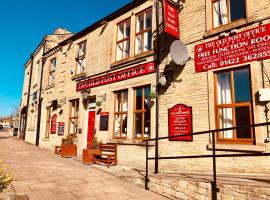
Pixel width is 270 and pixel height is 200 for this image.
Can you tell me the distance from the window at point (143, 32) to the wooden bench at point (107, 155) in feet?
13.0

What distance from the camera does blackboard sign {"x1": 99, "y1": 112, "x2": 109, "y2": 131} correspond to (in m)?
10.4

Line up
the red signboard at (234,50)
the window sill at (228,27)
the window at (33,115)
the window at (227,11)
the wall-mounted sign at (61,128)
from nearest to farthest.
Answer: the red signboard at (234,50)
the window sill at (228,27)
the window at (227,11)
the wall-mounted sign at (61,128)
the window at (33,115)

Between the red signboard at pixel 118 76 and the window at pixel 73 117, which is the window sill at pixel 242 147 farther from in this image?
the window at pixel 73 117

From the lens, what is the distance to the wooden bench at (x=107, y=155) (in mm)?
9427

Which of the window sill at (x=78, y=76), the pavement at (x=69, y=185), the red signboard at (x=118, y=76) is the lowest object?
the pavement at (x=69, y=185)

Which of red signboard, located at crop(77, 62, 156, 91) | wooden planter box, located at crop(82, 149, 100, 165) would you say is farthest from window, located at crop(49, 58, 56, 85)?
wooden planter box, located at crop(82, 149, 100, 165)

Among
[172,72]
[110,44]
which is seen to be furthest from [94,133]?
[172,72]

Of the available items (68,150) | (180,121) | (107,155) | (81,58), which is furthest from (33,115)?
(180,121)

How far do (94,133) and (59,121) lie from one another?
136 inches

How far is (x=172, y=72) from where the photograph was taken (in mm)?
8305

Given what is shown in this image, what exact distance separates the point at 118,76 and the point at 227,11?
15.8 feet

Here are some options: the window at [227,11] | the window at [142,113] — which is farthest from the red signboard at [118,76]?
the window at [227,11]

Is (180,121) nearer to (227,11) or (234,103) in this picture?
(234,103)

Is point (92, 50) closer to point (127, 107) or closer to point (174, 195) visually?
point (127, 107)
